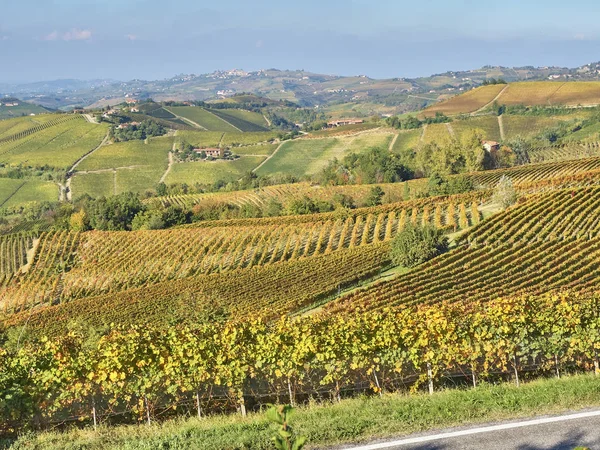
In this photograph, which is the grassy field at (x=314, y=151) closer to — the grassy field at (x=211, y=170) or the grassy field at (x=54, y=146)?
the grassy field at (x=211, y=170)

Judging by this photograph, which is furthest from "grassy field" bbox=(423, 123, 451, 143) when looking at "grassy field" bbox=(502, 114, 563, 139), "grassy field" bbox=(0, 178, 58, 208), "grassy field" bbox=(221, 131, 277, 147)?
"grassy field" bbox=(0, 178, 58, 208)

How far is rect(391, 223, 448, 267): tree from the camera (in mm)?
44750

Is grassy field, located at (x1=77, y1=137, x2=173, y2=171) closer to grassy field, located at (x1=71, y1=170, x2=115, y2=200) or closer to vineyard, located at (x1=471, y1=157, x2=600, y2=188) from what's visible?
grassy field, located at (x1=71, y1=170, x2=115, y2=200)

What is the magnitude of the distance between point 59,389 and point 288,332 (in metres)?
4.92

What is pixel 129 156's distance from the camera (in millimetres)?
166625

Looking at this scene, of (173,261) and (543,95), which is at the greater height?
(543,95)

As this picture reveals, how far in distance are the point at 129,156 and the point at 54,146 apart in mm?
33243

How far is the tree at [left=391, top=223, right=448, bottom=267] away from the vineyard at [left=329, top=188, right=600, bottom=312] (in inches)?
52.7

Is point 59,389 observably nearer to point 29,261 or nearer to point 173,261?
point 173,261

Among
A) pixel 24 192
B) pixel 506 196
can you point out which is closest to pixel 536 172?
pixel 506 196

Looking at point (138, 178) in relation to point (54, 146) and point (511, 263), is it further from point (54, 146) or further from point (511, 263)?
point (511, 263)

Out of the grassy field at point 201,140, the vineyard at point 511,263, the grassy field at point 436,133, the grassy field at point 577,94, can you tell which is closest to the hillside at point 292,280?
the vineyard at point 511,263

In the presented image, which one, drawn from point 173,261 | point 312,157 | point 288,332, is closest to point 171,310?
point 173,261

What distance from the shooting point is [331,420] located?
10383 mm
